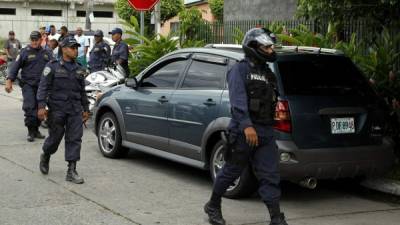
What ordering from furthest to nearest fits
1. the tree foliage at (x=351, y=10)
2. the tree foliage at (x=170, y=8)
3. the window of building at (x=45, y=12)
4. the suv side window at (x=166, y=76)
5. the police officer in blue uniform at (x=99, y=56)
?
the window of building at (x=45, y=12) < the tree foliage at (x=170, y=8) < the police officer in blue uniform at (x=99, y=56) < the tree foliage at (x=351, y=10) < the suv side window at (x=166, y=76)

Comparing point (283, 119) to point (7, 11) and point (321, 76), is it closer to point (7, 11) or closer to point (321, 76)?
point (321, 76)

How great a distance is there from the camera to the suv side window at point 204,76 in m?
7.52

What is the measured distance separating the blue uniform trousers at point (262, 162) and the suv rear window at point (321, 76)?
3.52 ft

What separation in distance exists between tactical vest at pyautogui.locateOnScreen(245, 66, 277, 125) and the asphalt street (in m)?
1.06

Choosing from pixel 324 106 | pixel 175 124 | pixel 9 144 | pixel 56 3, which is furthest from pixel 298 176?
pixel 56 3

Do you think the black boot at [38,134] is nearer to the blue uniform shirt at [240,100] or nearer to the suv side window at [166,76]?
the suv side window at [166,76]

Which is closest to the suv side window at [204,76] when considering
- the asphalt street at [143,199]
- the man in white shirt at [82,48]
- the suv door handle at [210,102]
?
the suv door handle at [210,102]

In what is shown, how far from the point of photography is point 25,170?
8.48 metres

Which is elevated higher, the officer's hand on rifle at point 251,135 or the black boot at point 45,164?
the officer's hand on rifle at point 251,135

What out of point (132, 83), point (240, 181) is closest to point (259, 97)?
point (240, 181)

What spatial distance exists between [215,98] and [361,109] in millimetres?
1540

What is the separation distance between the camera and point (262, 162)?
5887mm

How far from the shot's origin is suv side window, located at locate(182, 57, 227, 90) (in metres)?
7.52

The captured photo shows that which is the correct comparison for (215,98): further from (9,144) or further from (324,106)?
(9,144)
